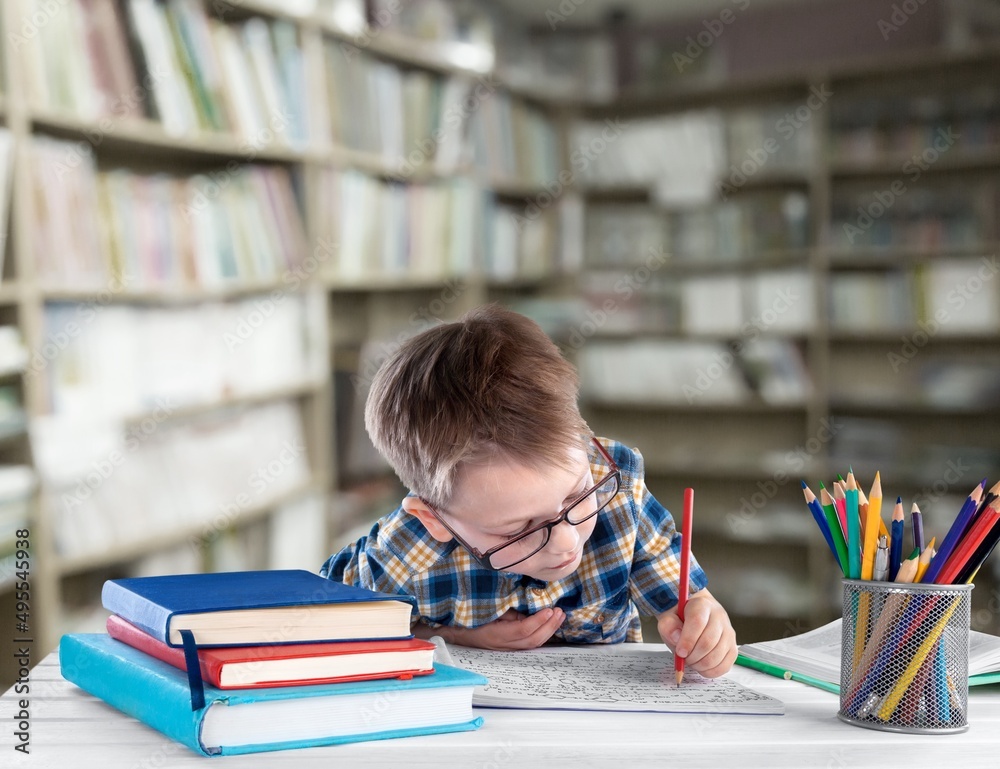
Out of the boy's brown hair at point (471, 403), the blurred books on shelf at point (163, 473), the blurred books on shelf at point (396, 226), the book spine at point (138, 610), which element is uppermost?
the blurred books on shelf at point (396, 226)

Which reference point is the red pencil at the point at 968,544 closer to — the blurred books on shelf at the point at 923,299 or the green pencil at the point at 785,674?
the green pencil at the point at 785,674

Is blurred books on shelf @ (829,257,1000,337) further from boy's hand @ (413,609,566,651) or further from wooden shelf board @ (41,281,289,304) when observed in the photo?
boy's hand @ (413,609,566,651)

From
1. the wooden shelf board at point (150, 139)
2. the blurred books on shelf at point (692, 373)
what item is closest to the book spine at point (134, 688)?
the wooden shelf board at point (150, 139)

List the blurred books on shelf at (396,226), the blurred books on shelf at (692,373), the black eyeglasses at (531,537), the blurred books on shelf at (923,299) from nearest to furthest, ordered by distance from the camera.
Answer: the black eyeglasses at (531,537) < the blurred books on shelf at (396,226) < the blurred books on shelf at (923,299) < the blurred books on shelf at (692,373)

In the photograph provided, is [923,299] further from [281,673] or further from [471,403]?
[281,673]

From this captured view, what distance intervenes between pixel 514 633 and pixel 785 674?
245 mm

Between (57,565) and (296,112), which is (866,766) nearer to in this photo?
(57,565)

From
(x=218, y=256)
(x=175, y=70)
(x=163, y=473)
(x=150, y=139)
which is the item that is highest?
(x=175, y=70)

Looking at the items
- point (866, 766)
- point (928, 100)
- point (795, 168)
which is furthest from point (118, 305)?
point (928, 100)

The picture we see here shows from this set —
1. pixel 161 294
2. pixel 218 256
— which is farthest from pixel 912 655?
pixel 218 256

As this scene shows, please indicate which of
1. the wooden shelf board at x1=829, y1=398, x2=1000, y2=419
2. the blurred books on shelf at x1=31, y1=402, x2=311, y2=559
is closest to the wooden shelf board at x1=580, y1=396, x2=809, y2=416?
the wooden shelf board at x1=829, y1=398, x2=1000, y2=419

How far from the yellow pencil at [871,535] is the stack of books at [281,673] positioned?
0.90ft

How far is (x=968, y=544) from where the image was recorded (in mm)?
697

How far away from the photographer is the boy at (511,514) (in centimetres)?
86
